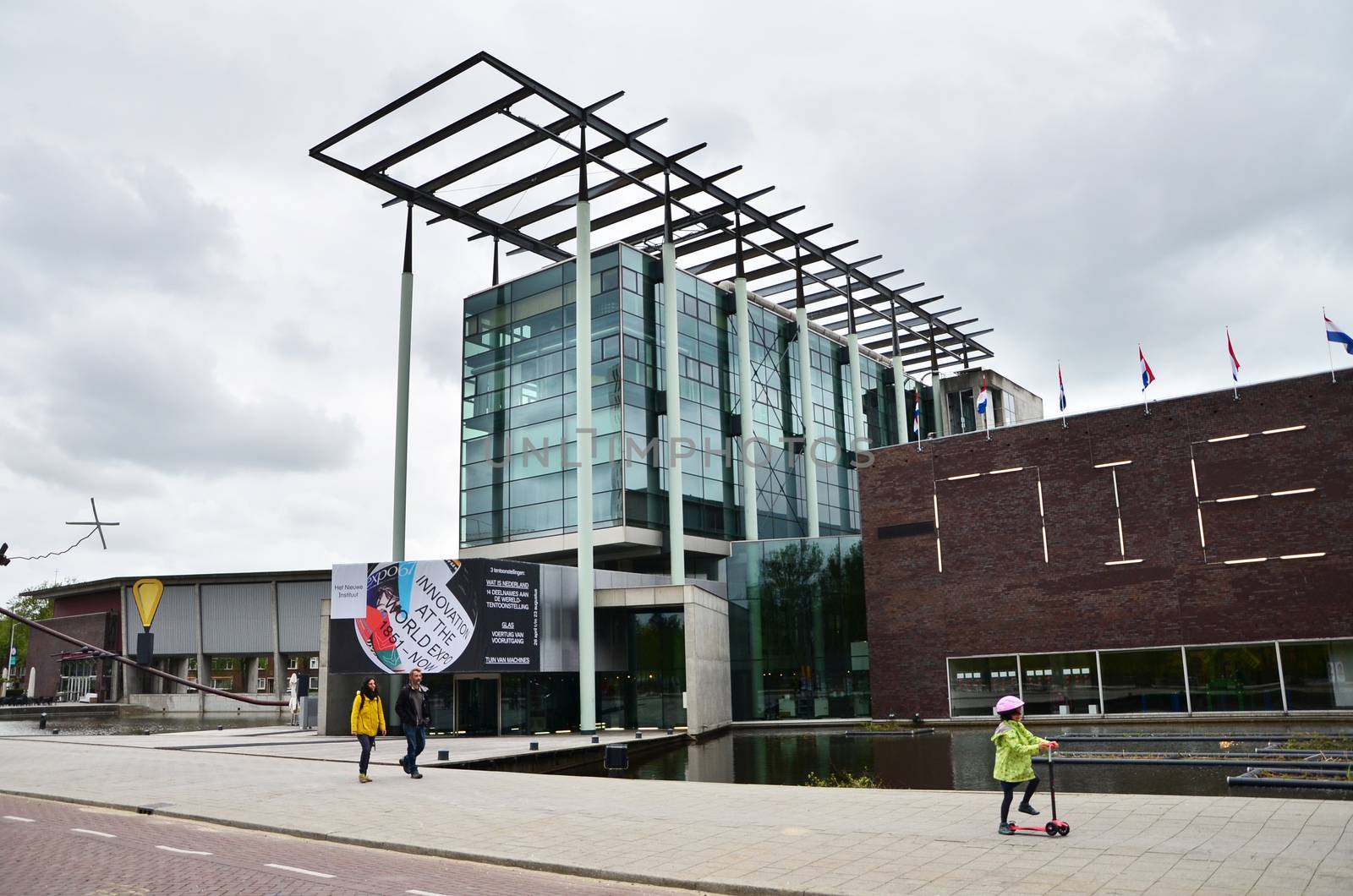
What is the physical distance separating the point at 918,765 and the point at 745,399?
28.0 m

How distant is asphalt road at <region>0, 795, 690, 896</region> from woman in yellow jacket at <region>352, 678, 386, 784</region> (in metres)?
4.83

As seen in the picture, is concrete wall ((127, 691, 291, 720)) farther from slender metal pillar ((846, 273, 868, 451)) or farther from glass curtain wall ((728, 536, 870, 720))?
slender metal pillar ((846, 273, 868, 451))

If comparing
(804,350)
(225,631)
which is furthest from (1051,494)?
(225,631)

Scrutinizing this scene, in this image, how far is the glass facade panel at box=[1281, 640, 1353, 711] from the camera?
3241cm

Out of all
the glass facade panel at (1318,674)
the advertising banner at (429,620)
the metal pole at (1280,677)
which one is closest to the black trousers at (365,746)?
the advertising banner at (429,620)

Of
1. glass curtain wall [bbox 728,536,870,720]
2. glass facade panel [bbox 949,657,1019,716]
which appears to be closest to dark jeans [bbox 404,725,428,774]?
glass facade panel [bbox 949,657,1019,716]

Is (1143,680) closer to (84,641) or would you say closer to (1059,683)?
(1059,683)

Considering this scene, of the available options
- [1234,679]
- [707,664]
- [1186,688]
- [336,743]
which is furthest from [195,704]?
[1234,679]

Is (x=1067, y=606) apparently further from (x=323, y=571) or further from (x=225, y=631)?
(x=225, y=631)

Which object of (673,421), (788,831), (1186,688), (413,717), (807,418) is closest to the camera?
(788,831)

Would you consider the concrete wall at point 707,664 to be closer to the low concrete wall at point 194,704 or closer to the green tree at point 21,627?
the low concrete wall at point 194,704

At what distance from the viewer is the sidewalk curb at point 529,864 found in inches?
374

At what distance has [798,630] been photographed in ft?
143

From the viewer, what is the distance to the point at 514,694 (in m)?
36.0
